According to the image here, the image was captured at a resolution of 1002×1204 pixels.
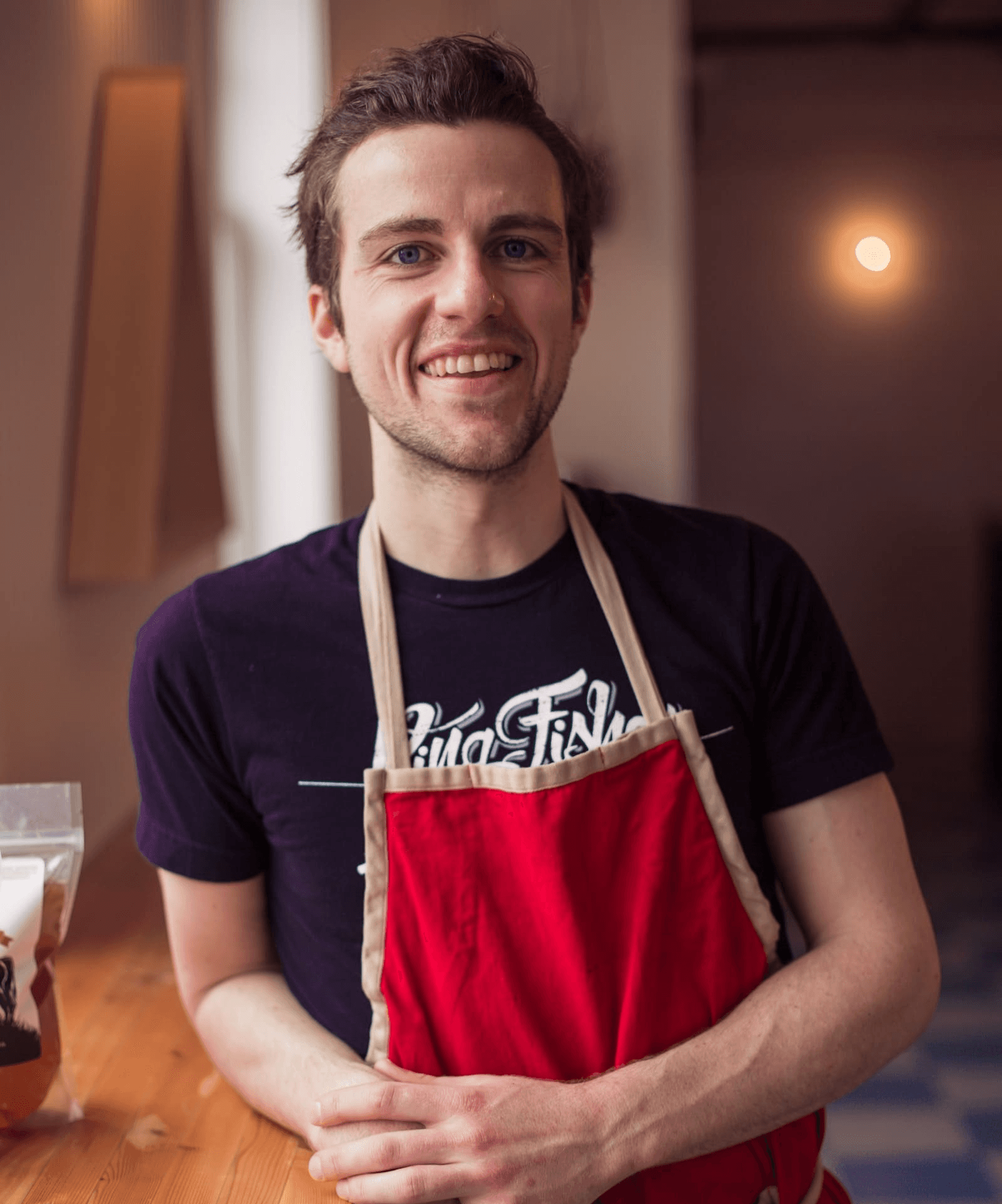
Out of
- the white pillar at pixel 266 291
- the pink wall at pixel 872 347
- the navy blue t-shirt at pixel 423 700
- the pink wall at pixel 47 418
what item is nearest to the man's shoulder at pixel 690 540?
the navy blue t-shirt at pixel 423 700

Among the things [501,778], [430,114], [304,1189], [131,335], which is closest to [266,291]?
[131,335]

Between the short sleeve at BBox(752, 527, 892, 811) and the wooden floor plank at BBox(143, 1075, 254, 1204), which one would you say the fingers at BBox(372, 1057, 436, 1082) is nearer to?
the wooden floor plank at BBox(143, 1075, 254, 1204)

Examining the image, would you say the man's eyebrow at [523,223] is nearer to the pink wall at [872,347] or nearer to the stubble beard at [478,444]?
the stubble beard at [478,444]

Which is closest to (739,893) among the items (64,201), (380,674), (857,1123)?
(380,674)

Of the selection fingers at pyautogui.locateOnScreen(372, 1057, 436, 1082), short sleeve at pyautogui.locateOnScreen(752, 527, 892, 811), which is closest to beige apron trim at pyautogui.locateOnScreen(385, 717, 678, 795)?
short sleeve at pyautogui.locateOnScreen(752, 527, 892, 811)

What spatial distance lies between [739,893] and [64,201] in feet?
4.48

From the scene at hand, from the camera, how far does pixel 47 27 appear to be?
5.37ft

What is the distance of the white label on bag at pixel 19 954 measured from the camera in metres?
0.90

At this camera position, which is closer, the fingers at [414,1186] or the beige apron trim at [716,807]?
the fingers at [414,1186]

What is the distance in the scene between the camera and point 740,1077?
926mm

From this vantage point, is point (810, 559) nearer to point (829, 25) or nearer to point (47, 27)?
point (829, 25)

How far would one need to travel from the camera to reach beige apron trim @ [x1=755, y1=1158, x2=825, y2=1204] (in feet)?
3.24

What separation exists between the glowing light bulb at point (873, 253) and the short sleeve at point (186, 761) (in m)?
4.84

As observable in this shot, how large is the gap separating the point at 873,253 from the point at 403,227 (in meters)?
4.75
